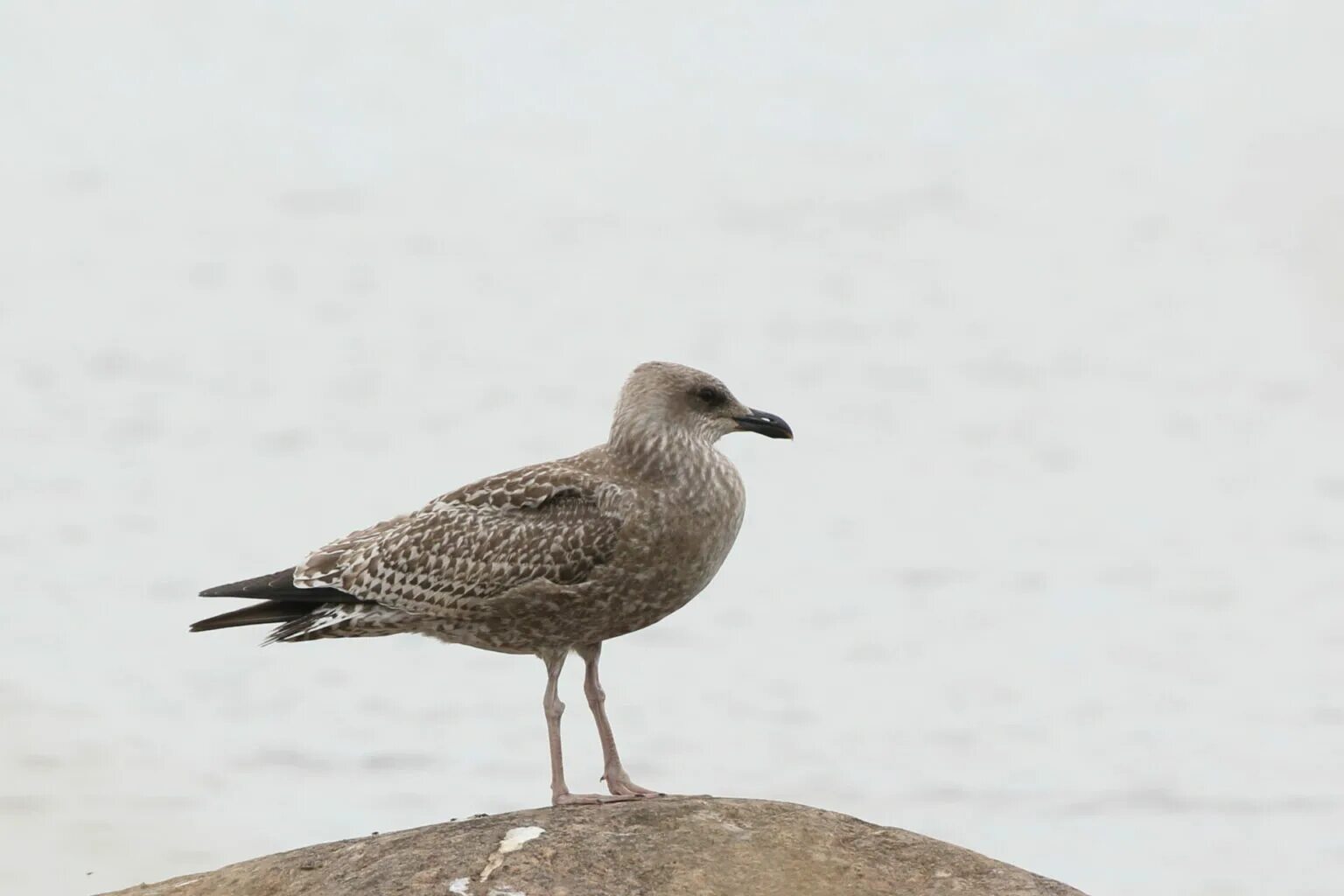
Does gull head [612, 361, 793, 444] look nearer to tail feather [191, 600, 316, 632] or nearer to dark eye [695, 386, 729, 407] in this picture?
dark eye [695, 386, 729, 407]

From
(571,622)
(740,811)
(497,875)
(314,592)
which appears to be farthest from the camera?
(314,592)

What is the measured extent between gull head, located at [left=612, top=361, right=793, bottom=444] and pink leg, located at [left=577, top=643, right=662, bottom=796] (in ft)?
4.01

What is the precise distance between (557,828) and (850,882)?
1.44 m

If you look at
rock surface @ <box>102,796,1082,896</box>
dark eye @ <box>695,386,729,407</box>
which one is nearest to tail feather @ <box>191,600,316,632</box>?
rock surface @ <box>102,796,1082,896</box>

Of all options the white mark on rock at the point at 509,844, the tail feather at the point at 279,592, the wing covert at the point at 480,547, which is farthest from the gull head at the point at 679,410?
the white mark on rock at the point at 509,844

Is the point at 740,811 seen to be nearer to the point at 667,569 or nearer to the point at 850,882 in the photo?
the point at 850,882

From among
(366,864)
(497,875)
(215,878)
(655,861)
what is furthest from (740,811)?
(215,878)

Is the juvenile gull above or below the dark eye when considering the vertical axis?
below

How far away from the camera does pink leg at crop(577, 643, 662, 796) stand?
9.57m

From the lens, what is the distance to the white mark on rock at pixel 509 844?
8336 mm

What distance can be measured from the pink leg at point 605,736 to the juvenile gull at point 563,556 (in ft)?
0.03

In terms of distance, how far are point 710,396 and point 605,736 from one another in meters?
1.95

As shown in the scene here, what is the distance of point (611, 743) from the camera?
31.7 feet

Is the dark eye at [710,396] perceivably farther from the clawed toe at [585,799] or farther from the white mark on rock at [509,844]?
the white mark on rock at [509,844]
